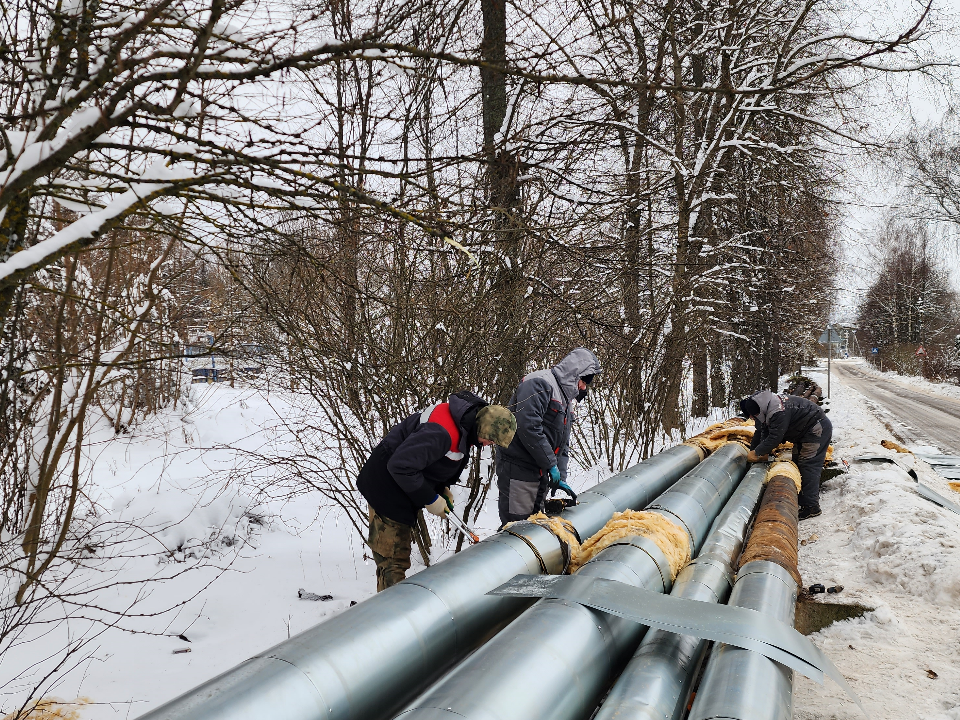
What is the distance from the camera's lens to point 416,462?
11.9 ft

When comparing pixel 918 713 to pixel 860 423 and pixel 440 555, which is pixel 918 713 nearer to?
pixel 440 555

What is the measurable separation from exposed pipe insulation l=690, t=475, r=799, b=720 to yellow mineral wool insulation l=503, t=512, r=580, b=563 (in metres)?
0.86

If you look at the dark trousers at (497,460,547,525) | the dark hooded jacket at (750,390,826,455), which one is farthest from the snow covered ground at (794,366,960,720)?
the dark trousers at (497,460,547,525)

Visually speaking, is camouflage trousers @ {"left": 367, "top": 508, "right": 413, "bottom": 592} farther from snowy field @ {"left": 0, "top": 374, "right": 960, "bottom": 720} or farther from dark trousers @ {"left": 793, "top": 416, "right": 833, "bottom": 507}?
dark trousers @ {"left": 793, "top": 416, "right": 833, "bottom": 507}

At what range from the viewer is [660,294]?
8898 millimetres

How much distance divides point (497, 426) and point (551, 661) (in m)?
1.75

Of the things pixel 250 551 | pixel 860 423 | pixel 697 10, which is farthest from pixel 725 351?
pixel 250 551

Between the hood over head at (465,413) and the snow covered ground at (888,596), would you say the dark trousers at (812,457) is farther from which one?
the hood over head at (465,413)

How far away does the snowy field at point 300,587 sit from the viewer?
299 centimetres

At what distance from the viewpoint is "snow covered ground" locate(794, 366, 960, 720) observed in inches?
106

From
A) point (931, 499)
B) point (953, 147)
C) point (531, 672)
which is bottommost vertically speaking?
point (931, 499)

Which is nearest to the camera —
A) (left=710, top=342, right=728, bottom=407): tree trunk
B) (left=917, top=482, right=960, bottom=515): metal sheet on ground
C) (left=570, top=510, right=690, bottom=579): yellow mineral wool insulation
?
(left=570, top=510, right=690, bottom=579): yellow mineral wool insulation

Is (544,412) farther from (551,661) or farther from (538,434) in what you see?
(551,661)

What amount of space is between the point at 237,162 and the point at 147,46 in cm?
112
